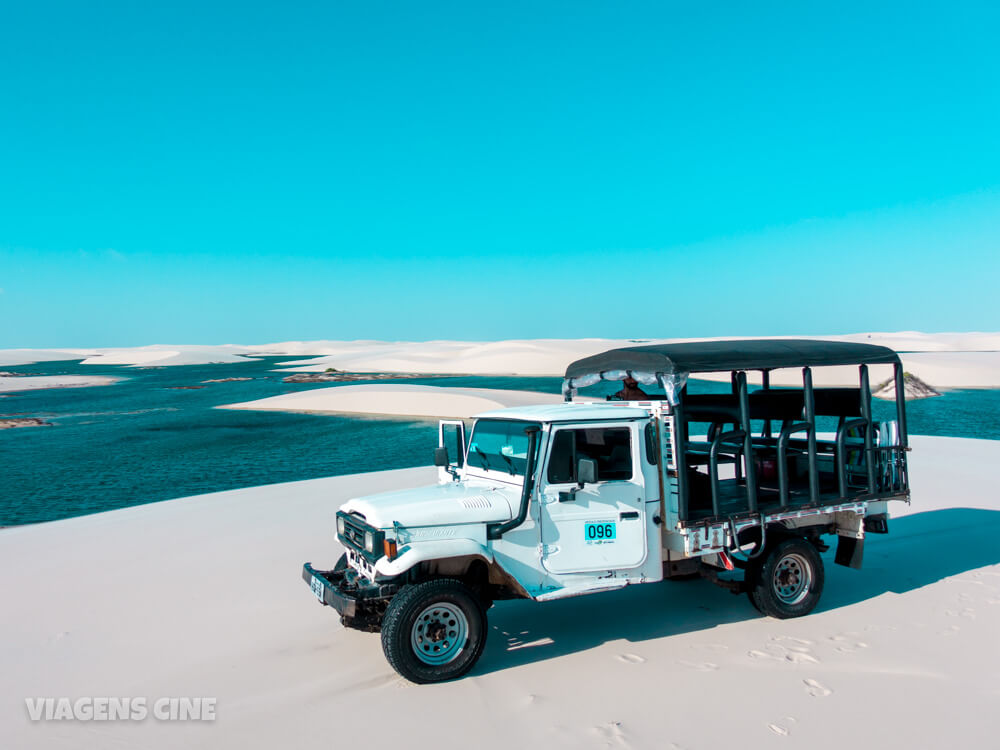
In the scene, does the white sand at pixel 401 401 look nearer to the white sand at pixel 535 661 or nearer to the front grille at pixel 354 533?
the white sand at pixel 535 661

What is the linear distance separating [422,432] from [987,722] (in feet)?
81.0

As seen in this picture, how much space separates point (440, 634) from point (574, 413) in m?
2.03

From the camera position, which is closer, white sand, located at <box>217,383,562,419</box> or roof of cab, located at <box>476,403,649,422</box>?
roof of cab, located at <box>476,403,649,422</box>

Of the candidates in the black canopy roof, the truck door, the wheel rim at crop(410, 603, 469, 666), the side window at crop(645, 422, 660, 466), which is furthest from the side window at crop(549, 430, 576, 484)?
the wheel rim at crop(410, 603, 469, 666)

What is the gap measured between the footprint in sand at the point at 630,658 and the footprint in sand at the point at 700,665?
0.30 m

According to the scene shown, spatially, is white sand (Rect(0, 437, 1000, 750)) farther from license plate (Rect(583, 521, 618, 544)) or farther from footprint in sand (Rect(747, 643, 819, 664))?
license plate (Rect(583, 521, 618, 544))

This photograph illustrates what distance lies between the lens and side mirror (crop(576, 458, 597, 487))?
208 inches

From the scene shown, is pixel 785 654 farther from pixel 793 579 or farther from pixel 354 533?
pixel 354 533

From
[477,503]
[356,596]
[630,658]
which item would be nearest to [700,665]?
[630,658]

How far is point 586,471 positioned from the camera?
17.4 ft

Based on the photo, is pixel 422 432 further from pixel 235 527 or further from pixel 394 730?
pixel 394 730

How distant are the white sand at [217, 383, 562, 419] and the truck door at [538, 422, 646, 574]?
89.6ft

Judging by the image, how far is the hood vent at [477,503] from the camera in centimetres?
537

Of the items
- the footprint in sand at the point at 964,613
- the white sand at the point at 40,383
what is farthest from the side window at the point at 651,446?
→ the white sand at the point at 40,383
